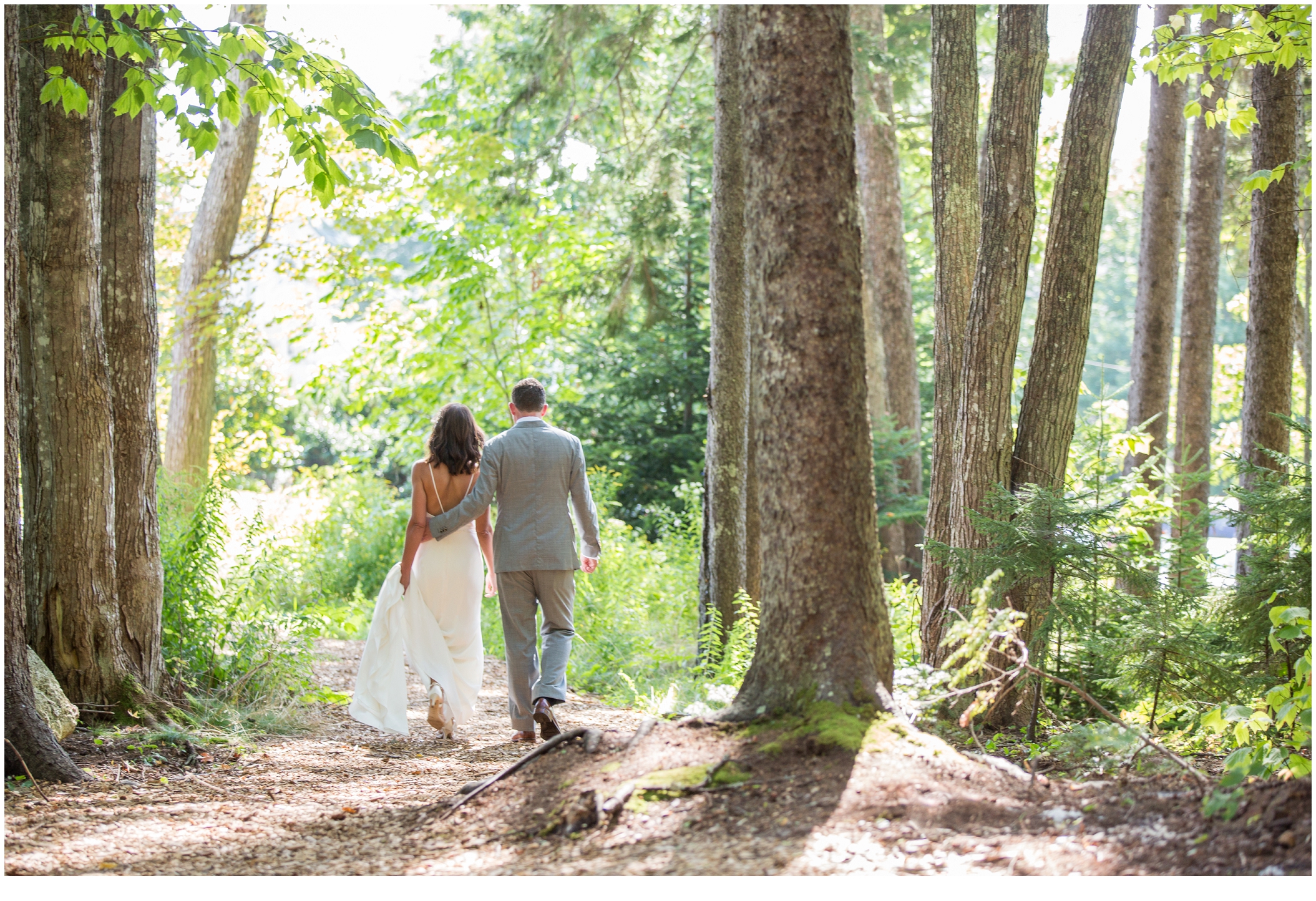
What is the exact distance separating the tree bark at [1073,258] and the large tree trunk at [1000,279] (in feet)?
0.51

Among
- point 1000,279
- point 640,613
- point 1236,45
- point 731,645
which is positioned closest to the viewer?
point 1000,279

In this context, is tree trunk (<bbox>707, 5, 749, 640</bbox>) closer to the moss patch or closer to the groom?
the groom

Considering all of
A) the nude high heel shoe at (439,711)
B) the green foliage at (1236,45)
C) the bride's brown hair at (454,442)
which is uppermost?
the green foliage at (1236,45)

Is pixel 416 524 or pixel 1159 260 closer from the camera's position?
pixel 416 524

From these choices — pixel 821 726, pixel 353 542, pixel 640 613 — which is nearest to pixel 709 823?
pixel 821 726

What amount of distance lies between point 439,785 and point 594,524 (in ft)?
6.14

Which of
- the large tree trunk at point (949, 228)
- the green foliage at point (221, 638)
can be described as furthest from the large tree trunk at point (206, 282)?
the large tree trunk at point (949, 228)

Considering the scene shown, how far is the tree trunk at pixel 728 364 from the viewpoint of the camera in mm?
8148

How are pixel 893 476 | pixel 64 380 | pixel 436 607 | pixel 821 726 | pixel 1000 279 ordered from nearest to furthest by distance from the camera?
pixel 821 726 < pixel 64 380 < pixel 1000 279 < pixel 436 607 < pixel 893 476

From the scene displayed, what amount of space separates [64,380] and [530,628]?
2.96 metres

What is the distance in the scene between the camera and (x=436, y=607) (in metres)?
6.41

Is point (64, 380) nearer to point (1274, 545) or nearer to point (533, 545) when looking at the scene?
point (533, 545)

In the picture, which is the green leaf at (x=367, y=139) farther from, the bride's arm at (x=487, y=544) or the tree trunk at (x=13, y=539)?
Answer: the bride's arm at (x=487, y=544)
